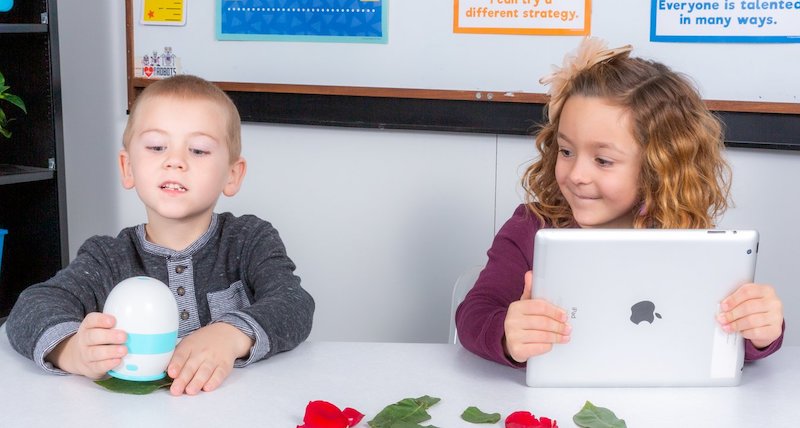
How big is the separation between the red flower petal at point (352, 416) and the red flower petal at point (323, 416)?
2 cm

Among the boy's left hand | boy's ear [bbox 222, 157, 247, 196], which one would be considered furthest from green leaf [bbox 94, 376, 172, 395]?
the boy's left hand

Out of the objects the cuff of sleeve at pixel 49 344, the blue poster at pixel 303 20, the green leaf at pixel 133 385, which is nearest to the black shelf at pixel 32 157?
the blue poster at pixel 303 20

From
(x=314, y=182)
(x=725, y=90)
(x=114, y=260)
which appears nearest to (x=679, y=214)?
(x=725, y=90)

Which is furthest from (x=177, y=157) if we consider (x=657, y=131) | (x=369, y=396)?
(x=657, y=131)

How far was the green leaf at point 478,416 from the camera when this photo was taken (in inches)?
39.4

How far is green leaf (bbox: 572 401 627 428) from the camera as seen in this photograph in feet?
3.24

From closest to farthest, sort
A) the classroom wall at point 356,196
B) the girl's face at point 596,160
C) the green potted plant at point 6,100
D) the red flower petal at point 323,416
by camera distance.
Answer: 1. the red flower petal at point 323,416
2. the girl's face at point 596,160
3. the green potted plant at point 6,100
4. the classroom wall at point 356,196

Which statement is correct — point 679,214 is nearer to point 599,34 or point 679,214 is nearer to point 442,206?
point 599,34

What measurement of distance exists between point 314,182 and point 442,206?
33cm

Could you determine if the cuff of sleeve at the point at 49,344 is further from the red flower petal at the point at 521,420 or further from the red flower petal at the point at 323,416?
the red flower petal at the point at 521,420

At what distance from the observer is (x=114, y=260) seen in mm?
1407

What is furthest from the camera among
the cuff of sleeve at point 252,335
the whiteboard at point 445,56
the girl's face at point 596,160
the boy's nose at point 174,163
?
the whiteboard at point 445,56

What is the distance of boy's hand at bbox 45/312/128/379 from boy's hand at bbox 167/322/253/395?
66 millimetres

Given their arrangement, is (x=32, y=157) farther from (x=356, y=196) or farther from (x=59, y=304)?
(x=59, y=304)
